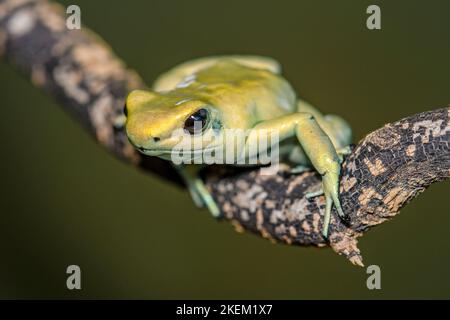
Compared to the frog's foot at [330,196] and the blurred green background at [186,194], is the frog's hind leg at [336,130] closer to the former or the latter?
the frog's foot at [330,196]

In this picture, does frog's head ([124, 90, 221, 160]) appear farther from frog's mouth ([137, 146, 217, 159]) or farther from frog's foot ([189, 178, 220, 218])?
frog's foot ([189, 178, 220, 218])

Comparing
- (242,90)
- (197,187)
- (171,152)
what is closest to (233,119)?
(242,90)

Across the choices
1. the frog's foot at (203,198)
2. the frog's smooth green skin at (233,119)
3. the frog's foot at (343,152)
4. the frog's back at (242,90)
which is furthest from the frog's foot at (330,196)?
the frog's foot at (203,198)

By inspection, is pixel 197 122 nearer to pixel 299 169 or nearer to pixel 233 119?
pixel 233 119

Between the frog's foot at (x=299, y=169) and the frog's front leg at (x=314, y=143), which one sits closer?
the frog's front leg at (x=314, y=143)

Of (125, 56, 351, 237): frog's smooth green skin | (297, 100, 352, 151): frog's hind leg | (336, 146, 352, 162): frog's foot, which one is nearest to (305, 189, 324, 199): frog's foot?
(125, 56, 351, 237): frog's smooth green skin

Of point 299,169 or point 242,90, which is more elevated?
point 242,90

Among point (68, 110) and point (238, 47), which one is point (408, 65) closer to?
point (238, 47)
